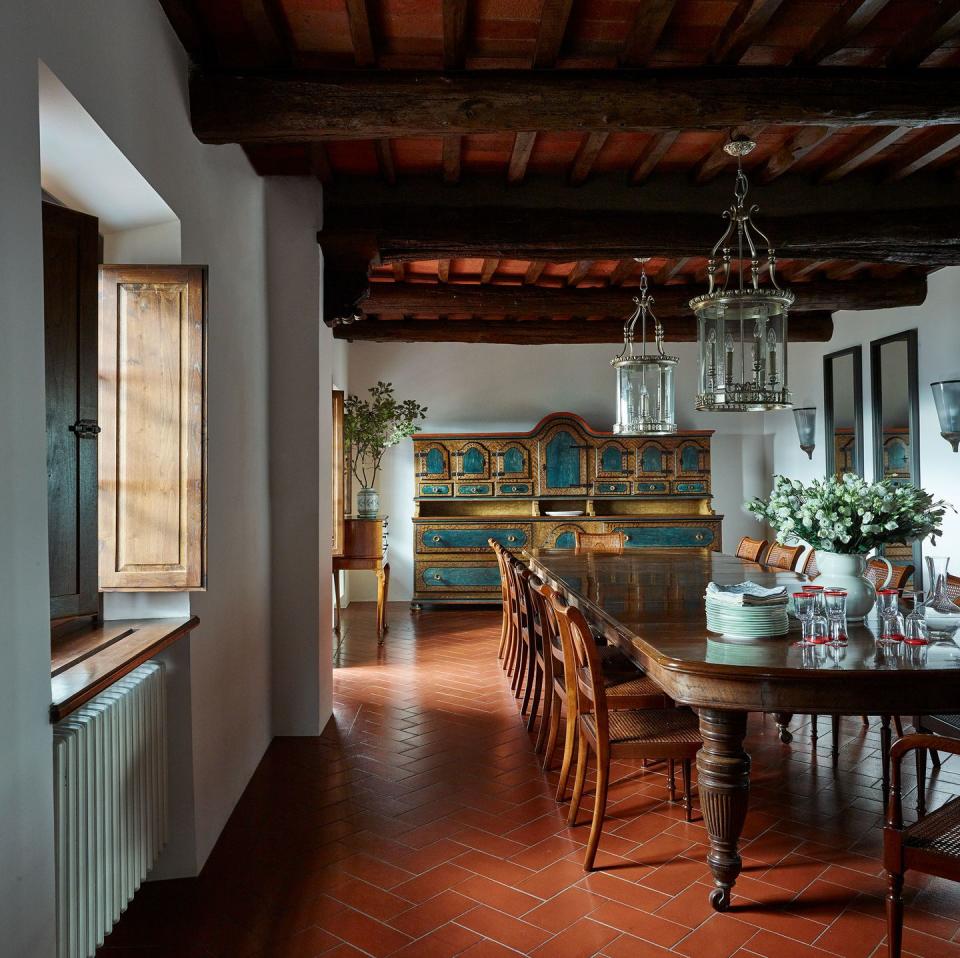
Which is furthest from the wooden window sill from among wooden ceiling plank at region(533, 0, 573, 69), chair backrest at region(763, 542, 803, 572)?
chair backrest at region(763, 542, 803, 572)

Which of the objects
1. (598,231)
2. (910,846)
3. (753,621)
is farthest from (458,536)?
(910,846)

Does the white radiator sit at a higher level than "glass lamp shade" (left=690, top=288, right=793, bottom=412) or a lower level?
lower

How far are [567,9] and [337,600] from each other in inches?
213

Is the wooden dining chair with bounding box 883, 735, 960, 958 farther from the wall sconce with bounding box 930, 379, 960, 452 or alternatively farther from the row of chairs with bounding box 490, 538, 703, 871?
the wall sconce with bounding box 930, 379, 960, 452

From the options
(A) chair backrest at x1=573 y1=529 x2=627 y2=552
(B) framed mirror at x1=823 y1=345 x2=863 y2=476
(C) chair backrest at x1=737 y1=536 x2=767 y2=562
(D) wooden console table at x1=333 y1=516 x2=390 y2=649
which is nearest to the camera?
(C) chair backrest at x1=737 y1=536 x2=767 y2=562

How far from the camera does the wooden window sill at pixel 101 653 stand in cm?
190

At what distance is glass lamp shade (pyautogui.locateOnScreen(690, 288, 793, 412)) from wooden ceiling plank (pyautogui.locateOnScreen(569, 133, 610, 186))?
1.23 metres

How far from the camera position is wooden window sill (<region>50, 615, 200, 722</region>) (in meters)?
1.90

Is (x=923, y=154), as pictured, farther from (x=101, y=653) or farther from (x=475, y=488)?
(x=475, y=488)

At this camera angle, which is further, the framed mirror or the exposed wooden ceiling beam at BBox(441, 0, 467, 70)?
the framed mirror

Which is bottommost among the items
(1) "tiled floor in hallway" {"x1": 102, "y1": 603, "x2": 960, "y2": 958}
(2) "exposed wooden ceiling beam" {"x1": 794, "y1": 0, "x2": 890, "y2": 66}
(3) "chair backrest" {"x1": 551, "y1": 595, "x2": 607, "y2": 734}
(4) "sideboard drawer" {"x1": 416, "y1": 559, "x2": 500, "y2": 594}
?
(1) "tiled floor in hallway" {"x1": 102, "y1": 603, "x2": 960, "y2": 958}

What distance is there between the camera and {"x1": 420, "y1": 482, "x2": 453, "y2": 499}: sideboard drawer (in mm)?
8664

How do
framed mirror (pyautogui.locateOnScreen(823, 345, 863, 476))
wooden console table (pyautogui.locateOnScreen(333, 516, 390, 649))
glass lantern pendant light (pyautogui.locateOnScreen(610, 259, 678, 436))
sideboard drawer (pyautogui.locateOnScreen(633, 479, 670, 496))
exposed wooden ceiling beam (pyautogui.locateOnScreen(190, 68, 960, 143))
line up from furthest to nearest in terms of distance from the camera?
1. sideboard drawer (pyautogui.locateOnScreen(633, 479, 670, 496))
2. framed mirror (pyautogui.locateOnScreen(823, 345, 863, 476))
3. wooden console table (pyautogui.locateOnScreen(333, 516, 390, 649))
4. glass lantern pendant light (pyautogui.locateOnScreen(610, 259, 678, 436))
5. exposed wooden ceiling beam (pyautogui.locateOnScreen(190, 68, 960, 143))

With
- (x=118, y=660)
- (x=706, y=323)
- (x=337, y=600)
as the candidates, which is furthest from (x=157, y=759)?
(x=337, y=600)
